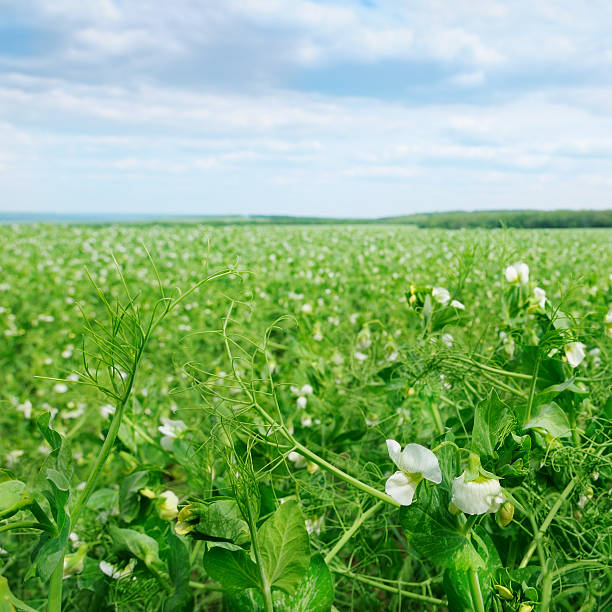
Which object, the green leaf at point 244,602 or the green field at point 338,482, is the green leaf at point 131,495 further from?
the green leaf at point 244,602

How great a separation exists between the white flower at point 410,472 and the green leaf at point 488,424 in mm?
45

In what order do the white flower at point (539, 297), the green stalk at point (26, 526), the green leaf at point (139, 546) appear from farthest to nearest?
the white flower at point (539, 297) < the green leaf at point (139, 546) < the green stalk at point (26, 526)

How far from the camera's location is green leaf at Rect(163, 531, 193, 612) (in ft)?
1.90

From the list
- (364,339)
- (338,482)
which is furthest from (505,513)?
(364,339)

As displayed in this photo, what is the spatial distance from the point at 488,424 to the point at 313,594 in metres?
0.22

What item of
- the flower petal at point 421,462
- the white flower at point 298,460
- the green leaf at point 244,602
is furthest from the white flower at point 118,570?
the flower petal at point 421,462

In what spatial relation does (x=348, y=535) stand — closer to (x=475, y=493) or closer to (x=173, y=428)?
(x=475, y=493)

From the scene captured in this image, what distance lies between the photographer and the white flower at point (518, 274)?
0.85 metres

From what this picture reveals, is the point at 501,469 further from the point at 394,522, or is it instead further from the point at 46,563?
the point at 394,522

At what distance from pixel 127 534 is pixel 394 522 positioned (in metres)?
0.54

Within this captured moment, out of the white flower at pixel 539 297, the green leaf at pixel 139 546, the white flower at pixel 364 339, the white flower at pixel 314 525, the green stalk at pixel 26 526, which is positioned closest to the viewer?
the green stalk at pixel 26 526

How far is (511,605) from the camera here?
0.47 m

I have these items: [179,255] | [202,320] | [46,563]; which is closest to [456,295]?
[46,563]

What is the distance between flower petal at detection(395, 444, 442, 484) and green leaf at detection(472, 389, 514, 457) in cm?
4
